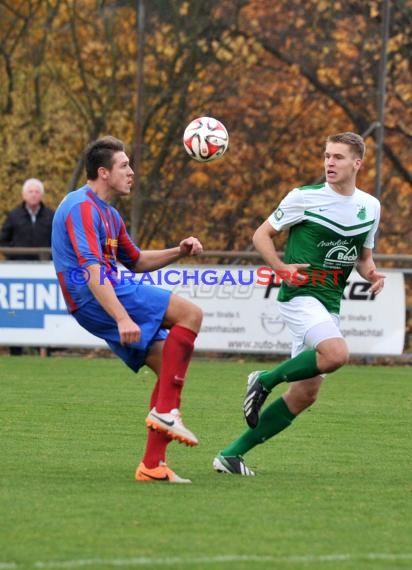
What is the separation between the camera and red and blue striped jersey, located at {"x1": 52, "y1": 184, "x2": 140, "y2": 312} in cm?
684

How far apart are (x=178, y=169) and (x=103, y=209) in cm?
1093

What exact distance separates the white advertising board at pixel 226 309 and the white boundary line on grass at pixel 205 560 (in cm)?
1004

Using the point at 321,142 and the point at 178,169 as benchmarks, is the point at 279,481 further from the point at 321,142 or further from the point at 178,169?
the point at 321,142

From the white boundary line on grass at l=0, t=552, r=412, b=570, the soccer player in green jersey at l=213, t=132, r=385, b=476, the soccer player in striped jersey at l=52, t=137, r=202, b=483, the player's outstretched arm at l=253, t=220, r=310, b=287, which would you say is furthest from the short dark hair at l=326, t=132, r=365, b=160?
the white boundary line on grass at l=0, t=552, r=412, b=570

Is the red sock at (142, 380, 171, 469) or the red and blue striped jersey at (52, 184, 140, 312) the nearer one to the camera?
the red and blue striped jersey at (52, 184, 140, 312)

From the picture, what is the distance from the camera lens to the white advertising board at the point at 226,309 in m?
15.2

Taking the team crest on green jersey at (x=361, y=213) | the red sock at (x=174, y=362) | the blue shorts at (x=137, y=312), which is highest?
the team crest on green jersey at (x=361, y=213)

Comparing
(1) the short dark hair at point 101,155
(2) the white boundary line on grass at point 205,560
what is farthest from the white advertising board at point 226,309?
(2) the white boundary line on grass at point 205,560

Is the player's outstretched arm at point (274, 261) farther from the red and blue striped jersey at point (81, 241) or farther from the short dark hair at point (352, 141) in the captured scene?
the red and blue striped jersey at point (81, 241)

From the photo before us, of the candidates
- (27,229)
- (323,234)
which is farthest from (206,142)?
(27,229)

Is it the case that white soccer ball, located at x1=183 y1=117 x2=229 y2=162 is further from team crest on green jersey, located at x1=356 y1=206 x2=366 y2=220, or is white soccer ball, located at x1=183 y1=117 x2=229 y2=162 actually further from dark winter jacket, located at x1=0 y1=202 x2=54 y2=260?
dark winter jacket, located at x1=0 y1=202 x2=54 y2=260

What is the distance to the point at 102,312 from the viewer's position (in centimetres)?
693

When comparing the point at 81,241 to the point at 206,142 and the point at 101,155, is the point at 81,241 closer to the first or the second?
the point at 101,155

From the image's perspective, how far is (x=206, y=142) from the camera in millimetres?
9180
